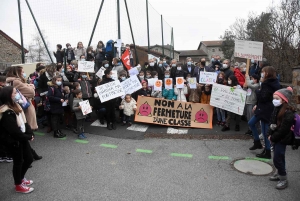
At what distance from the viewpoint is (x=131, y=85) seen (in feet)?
26.0

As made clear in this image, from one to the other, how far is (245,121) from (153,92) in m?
3.20

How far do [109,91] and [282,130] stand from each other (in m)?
5.00

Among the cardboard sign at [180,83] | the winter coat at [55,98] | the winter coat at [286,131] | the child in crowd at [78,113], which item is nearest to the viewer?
the winter coat at [286,131]

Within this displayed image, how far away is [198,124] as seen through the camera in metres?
7.59

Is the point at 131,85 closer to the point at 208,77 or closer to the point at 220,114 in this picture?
the point at 208,77

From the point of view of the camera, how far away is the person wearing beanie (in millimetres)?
3900

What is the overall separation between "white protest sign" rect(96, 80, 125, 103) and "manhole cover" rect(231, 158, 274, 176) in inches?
157

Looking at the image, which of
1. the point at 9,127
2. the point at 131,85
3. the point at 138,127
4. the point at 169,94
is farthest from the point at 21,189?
the point at 169,94

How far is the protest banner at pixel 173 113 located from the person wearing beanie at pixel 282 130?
3.47 metres

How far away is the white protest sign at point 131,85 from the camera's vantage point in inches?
311

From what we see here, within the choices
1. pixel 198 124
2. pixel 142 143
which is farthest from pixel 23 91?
pixel 198 124

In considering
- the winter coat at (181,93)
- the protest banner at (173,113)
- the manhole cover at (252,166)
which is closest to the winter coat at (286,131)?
the manhole cover at (252,166)

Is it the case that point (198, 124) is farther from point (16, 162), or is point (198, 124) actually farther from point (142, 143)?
point (16, 162)

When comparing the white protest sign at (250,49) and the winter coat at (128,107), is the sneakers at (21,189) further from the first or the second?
the white protest sign at (250,49)
